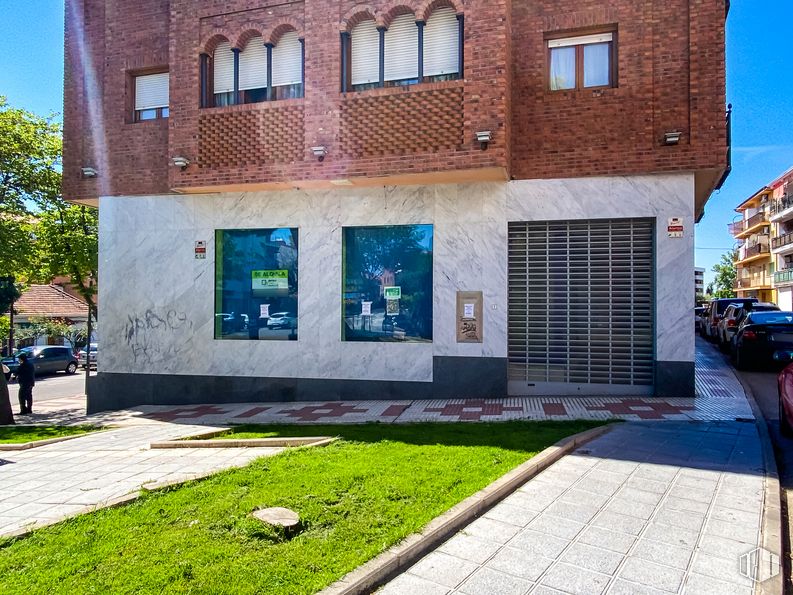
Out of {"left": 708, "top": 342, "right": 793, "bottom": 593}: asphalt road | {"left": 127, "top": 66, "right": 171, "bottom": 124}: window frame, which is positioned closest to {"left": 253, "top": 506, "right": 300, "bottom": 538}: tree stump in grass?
{"left": 708, "top": 342, "right": 793, "bottom": 593}: asphalt road

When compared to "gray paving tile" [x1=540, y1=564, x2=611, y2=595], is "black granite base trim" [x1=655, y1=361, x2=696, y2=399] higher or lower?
higher

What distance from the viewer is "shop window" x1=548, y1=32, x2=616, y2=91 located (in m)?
10.1

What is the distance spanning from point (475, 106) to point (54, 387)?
23696 millimetres

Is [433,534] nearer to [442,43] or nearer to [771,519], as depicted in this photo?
[771,519]

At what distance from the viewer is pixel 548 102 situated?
10.2m

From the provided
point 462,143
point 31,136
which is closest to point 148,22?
point 31,136

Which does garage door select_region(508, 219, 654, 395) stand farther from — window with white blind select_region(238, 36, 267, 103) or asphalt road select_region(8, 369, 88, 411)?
asphalt road select_region(8, 369, 88, 411)

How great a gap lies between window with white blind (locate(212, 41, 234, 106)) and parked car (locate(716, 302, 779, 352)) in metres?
15.5

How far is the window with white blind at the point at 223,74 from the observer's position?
37.6ft

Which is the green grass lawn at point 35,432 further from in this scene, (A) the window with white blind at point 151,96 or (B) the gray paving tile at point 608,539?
(B) the gray paving tile at point 608,539

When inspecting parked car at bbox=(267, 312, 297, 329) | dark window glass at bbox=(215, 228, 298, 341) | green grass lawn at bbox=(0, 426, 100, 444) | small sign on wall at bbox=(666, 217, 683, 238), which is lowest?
green grass lawn at bbox=(0, 426, 100, 444)

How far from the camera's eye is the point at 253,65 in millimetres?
11305

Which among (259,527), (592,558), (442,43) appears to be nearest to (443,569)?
(592,558)

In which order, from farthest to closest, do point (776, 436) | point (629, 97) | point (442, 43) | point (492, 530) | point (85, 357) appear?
point (85, 357) → point (442, 43) → point (629, 97) → point (776, 436) → point (492, 530)
